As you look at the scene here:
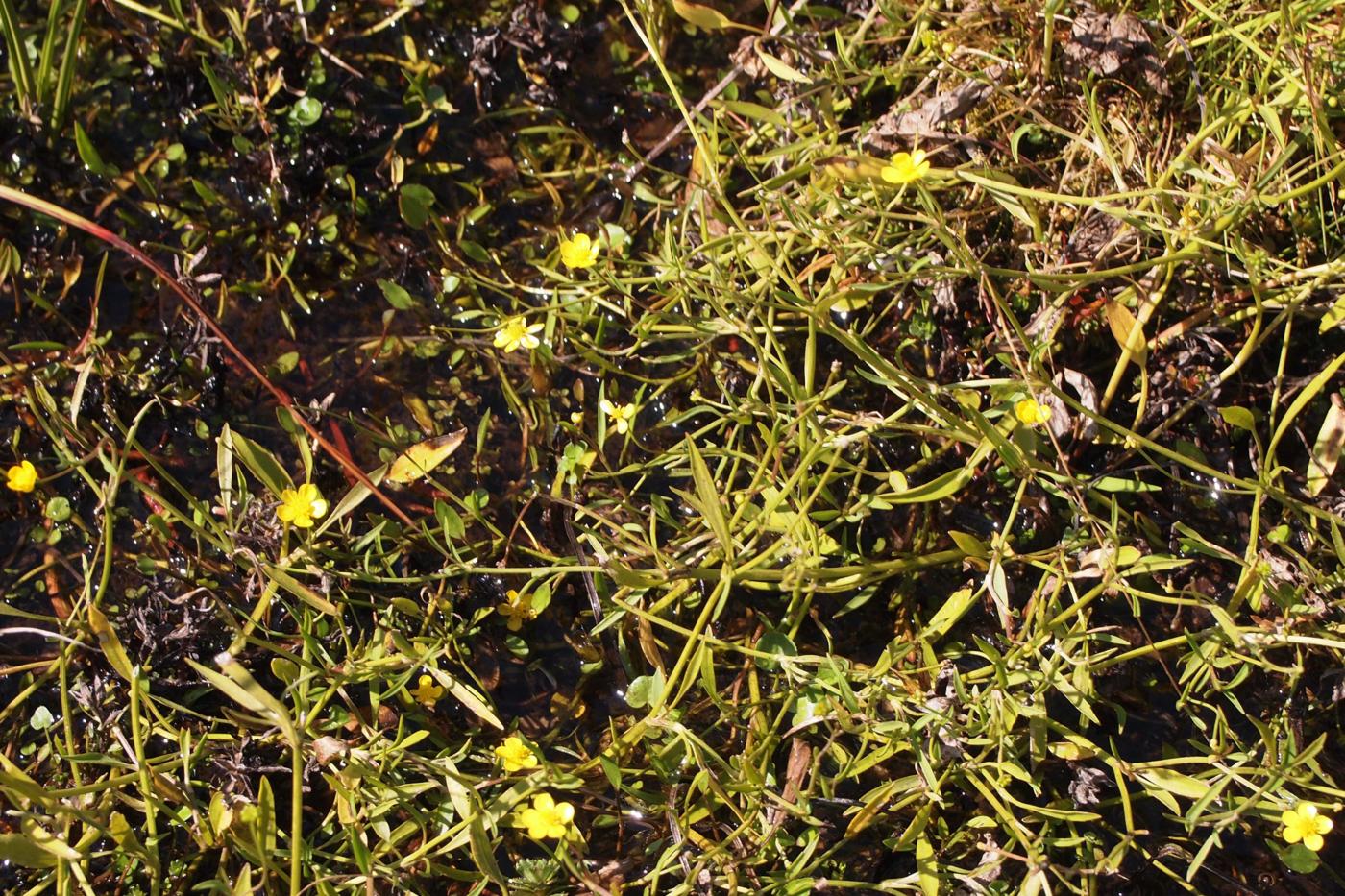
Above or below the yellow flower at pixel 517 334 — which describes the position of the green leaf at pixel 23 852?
below

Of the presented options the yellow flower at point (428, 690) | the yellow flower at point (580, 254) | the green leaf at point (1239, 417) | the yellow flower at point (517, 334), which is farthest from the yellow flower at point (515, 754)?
the green leaf at point (1239, 417)

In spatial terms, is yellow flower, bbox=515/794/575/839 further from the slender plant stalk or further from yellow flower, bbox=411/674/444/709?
the slender plant stalk

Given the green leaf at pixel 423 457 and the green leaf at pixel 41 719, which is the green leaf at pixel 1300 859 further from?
the green leaf at pixel 41 719

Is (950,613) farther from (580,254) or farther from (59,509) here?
(59,509)

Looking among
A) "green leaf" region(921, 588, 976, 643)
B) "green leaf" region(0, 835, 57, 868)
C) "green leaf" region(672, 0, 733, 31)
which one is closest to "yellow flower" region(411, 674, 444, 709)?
"green leaf" region(0, 835, 57, 868)

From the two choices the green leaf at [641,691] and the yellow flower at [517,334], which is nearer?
the green leaf at [641,691]

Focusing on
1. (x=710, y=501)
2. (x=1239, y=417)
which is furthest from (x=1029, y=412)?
(x=710, y=501)

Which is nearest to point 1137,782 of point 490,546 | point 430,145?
point 490,546
